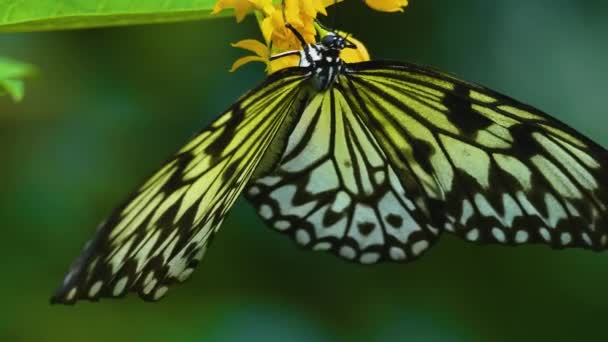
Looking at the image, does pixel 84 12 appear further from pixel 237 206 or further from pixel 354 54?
pixel 237 206

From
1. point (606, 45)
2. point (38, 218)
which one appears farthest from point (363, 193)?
point (606, 45)

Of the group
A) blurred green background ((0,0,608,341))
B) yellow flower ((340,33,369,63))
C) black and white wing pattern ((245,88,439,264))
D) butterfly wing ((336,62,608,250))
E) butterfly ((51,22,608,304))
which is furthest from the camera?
blurred green background ((0,0,608,341))

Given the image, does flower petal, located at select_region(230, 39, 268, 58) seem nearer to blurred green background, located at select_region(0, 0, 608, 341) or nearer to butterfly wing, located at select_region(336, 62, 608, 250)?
butterfly wing, located at select_region(336, 62, 608, 250)

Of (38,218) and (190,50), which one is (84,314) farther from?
(190,50)

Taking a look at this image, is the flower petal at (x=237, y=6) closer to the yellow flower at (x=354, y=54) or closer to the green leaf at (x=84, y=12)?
the green leaf at (x=84, y=12)

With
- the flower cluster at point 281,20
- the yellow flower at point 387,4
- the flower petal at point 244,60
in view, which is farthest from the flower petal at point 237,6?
the yellow flower at point 387,4

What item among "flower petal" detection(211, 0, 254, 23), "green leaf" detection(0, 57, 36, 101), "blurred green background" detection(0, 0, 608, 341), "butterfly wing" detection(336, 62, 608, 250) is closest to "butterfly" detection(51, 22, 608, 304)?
"butterfly wing" detection(336, 62, 608, 250)
